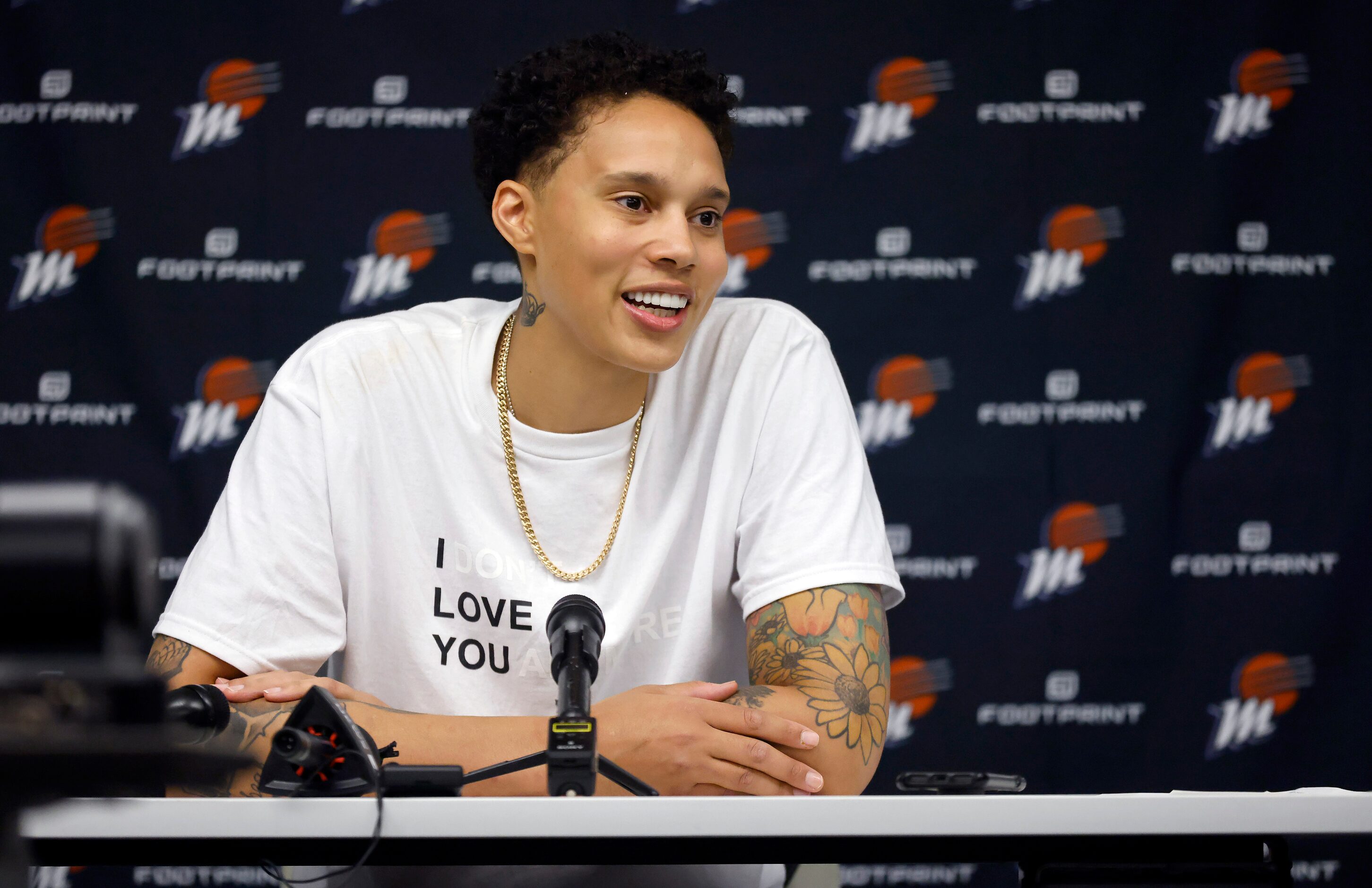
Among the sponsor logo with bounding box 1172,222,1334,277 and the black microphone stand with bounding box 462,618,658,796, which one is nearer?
the black microphone stand with bounding box 462,618,658,796

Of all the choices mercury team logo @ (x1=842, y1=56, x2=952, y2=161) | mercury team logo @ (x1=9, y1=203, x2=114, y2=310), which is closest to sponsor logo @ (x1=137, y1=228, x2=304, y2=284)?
mercury team logo @ (x1=9, y1=203, x2=114, y2=310)

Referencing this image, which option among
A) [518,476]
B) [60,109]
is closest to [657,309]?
[518,476]

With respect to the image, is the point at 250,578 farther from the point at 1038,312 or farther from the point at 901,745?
the point at 1038,312

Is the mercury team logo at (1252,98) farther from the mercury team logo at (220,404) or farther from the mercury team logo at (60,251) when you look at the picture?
the mercury team logo at (60,251)

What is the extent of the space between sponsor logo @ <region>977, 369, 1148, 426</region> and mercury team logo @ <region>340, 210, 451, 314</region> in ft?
4.94

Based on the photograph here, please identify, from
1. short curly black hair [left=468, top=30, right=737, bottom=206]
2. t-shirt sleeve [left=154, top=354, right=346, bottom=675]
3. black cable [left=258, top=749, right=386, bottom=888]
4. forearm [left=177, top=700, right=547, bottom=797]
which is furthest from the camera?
short curly black hair [left=468, top=30, right=737, bottom=206]

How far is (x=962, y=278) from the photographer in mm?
2967

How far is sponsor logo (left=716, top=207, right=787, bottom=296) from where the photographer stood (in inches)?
117

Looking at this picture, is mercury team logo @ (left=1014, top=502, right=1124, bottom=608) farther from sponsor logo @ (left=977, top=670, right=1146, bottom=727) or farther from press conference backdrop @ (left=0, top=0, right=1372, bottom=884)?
sponsor logo @ (left=977, top=670, right=1146, bottom=727)

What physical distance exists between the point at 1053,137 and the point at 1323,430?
1.05 meters

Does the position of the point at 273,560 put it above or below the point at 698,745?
above

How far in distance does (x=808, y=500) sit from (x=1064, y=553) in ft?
4.96

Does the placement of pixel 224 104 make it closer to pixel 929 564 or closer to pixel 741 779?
pixel 929 564

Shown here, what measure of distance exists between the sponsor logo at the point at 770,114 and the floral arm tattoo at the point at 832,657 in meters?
1.74
